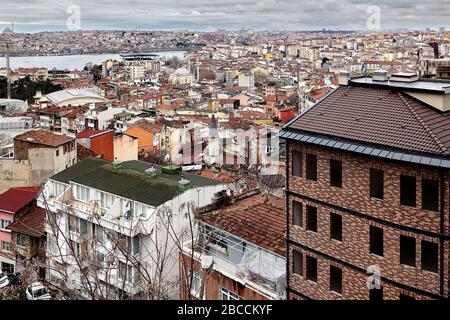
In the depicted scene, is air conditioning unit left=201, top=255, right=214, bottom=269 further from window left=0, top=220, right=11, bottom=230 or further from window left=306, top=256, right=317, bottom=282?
window left=0, top=220, right=11, bottom=230

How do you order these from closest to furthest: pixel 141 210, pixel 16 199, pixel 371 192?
pixel 371 192 → pixel 141 210 → pixel 16 199

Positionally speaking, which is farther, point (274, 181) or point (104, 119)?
point (104, 119)

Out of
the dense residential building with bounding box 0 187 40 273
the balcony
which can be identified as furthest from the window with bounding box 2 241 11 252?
the balcony

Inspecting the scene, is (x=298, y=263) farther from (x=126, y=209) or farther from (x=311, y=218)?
(x=126, y=209)

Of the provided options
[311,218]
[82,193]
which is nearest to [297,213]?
[311,218]

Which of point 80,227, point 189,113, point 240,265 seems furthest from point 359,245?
point 189,113

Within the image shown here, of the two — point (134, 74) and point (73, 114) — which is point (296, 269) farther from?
point (134, 74)
